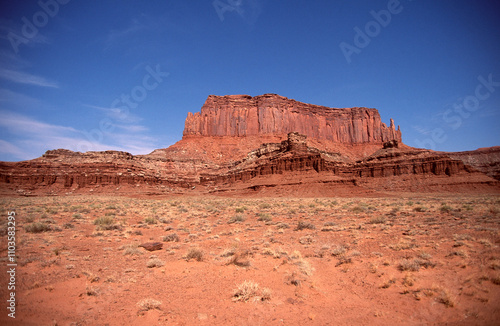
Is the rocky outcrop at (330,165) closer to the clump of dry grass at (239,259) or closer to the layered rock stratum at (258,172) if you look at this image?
the layered rock stratum at (258,172)

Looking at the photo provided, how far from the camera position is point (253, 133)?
349 ft

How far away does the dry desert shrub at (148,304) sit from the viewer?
Result: 515 cm

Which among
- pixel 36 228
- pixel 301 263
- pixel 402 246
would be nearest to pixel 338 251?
pixel 301 263

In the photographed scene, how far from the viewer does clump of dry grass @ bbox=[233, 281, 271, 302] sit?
563 centimetres

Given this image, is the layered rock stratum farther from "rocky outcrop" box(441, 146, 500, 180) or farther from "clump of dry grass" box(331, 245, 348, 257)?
"clump of dry grass" box(331, 245, 348, 257)

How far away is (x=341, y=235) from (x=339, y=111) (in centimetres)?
12341

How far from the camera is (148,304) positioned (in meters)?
5.24

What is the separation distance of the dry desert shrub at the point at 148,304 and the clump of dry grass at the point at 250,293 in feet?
5.36

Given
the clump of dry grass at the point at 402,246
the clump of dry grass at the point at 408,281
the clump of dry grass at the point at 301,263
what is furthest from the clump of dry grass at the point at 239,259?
the clump of dry grass at the point at 402,246

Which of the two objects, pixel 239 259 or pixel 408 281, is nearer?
pixel 408 281

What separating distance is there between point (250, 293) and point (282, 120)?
4186 inches

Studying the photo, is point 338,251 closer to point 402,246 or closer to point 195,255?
point 402,246

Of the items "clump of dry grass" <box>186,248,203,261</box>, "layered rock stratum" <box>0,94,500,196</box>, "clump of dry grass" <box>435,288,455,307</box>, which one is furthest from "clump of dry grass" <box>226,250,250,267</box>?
"layered rock stratum" <box>0,94,500,196</box>

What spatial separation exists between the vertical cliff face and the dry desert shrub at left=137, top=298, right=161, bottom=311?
101386 millimetres
